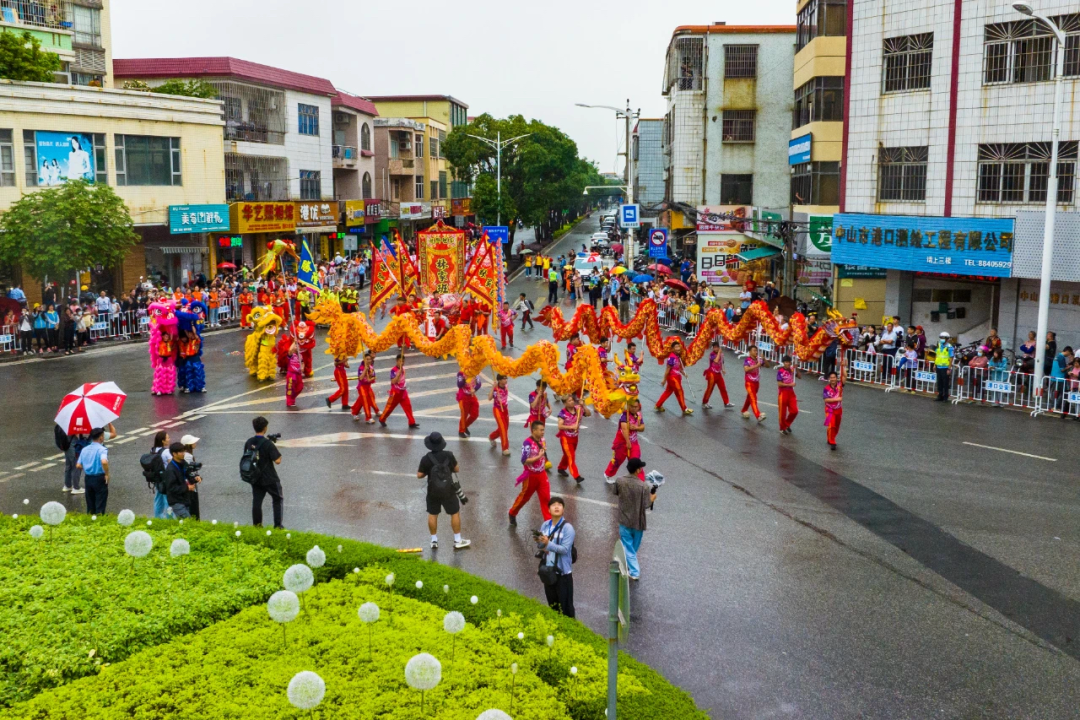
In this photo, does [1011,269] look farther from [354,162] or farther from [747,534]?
[354,162]

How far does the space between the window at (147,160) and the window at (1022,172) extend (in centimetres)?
2845

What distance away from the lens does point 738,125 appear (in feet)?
147

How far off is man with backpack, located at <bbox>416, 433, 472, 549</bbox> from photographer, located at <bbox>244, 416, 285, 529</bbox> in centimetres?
192

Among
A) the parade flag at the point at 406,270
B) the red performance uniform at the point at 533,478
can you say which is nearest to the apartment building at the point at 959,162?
the parade flag at the point at 406,270

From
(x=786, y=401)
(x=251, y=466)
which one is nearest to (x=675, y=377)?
(x=786, y=401)

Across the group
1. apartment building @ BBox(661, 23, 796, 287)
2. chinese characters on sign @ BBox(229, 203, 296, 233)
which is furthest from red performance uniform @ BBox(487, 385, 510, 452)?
chinese characters on sign @ BBox(229, 203, 296, 233)

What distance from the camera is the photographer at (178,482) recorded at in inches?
486

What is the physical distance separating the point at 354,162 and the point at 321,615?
53.3m

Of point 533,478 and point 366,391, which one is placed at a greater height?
point 366,391

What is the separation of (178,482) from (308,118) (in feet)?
141

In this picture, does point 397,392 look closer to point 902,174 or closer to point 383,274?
point 383,274

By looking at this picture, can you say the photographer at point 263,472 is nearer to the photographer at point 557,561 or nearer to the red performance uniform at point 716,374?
the photographer at point 557,561

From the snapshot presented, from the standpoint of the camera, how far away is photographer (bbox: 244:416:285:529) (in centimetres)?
1267

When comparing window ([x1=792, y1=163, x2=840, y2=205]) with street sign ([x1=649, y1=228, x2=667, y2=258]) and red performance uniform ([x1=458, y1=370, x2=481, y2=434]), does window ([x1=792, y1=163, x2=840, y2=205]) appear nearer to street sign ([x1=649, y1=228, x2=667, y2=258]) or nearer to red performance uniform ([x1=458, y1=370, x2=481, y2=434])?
A: street sign ([x1=649, y1=228, x2=667, y2=258])
